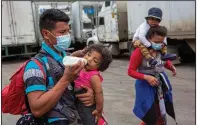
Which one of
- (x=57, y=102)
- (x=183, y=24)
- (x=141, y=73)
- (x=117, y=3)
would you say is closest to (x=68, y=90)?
(x=57, y=102)

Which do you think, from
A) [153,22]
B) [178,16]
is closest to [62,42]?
[153,22]

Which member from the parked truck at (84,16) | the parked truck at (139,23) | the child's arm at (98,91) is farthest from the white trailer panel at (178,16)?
the child's arm at (98,91)

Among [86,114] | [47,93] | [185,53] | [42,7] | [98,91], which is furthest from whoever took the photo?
[42,7]

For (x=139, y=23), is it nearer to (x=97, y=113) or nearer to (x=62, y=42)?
(x=97, y=113)

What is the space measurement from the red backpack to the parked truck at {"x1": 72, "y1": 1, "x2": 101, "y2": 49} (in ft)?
54.5

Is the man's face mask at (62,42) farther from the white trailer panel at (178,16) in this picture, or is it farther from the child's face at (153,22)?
the white trailer panel at (178,16)

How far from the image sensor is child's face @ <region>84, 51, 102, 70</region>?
2.34 metres

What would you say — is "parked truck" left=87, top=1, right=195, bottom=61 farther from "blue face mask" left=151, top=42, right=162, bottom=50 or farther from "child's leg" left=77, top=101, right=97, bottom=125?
"child's leg" left=77, top=101, right=97, bottom=125

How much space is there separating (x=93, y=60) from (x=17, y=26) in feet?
48.2

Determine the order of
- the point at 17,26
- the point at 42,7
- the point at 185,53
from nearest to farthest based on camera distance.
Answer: the point at 185,53, the point at 17,26, the point at 42,7

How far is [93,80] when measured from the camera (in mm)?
2311

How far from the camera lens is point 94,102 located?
2.24 metres

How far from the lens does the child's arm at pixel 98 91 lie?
7.39 feet

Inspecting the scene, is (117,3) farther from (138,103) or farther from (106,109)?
(138,103)
